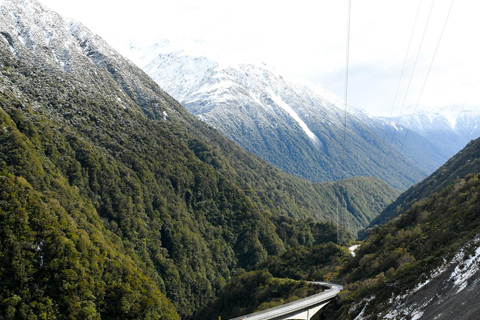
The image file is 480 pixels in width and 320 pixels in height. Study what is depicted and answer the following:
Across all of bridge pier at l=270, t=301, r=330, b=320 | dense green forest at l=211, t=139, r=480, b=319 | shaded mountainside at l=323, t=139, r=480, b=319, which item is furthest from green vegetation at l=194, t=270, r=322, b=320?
shaded mountainside at l=323, t=139, r=480, b=319

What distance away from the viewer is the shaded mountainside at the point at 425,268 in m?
40.0

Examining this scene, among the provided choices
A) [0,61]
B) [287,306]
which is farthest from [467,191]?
[0,61]

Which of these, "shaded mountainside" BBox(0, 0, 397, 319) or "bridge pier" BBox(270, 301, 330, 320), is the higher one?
"shaded mountainside" BBox(0, 0, 397, 319)

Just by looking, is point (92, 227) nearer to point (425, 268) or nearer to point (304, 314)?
point (304, 314)

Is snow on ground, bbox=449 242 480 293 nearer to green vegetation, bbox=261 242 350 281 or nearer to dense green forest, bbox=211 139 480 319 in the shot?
dense green forest, bbox=211 139 480 319

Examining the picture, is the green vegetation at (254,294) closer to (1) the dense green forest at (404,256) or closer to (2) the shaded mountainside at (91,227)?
(1) the dense green forest at (404,256)

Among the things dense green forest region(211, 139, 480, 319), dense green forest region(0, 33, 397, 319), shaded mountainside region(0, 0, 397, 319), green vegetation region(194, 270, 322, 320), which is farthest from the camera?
dense green forest region(0, 33, 397, 319)

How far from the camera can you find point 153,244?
Answer: 16025cm

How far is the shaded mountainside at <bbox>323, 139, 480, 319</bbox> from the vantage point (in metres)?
40.0

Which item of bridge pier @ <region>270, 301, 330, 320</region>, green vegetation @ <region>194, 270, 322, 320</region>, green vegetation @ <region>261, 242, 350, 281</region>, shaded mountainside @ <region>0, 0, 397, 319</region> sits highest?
shaded mountainside @ <region>0, 0, 397, 319</region>

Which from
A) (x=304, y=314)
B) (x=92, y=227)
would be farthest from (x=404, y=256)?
(x=92, y=227)

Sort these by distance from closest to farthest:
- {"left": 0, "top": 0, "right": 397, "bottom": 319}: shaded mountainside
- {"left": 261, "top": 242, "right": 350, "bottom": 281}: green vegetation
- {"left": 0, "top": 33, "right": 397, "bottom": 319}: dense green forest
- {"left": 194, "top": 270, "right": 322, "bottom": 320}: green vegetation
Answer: {"left": 194, "top": 270, "right": 322, "bottom": 320}: green vegetation
{"left": 0, "top": 0, "right": 397, "bottom": 319}: shaded mountainside
{"left": 0, "top": 33, "right": 397, "bottom": 319}: dense green forest
{"left": 261, "top": 242, "right": 350, "bottom": 281}: green vegetation

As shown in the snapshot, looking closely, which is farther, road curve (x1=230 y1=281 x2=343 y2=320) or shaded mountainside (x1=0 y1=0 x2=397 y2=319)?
shaded mountainside (x1=0 y1=0 x2=397 y2=319)

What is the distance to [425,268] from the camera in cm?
4850
